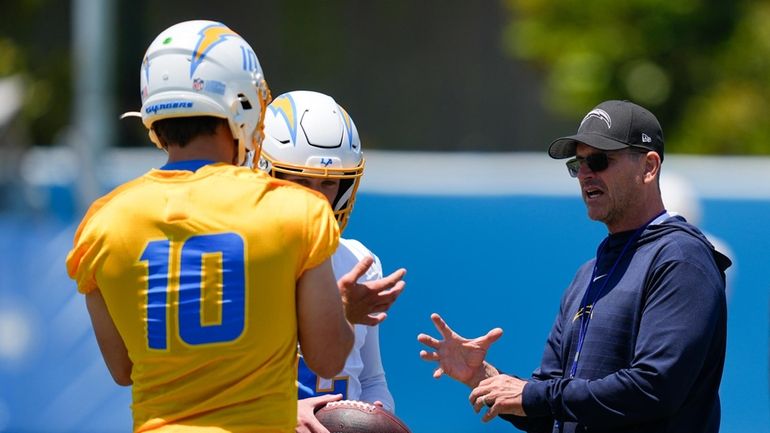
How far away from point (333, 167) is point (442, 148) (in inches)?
525

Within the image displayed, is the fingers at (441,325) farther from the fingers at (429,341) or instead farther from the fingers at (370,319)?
the fingers at (370,319)

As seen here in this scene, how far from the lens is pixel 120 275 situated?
9.89 ft

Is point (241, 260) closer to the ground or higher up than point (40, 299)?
higher up

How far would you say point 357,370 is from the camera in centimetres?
423

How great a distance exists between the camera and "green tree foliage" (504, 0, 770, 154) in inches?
539

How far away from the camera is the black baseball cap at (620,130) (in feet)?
13.1

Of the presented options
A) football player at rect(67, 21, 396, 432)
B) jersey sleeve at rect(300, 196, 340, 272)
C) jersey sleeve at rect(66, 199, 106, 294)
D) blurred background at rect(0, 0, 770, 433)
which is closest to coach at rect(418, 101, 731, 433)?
football player at rect(67, 21, 396, 432)

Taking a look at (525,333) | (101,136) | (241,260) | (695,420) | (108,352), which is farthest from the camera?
(101,136)

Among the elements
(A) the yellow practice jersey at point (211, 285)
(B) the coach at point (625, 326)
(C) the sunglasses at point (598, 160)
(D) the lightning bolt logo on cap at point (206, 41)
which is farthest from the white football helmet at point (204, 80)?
(C) the sunglasses at point (598, 160)

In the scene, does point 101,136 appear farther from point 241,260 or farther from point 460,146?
point 460,146

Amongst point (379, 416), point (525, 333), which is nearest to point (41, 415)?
point (525, 333)

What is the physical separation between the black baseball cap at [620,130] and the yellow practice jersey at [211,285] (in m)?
1.32

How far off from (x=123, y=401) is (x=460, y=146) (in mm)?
10243

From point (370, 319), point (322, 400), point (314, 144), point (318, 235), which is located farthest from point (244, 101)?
point (314, 144)
